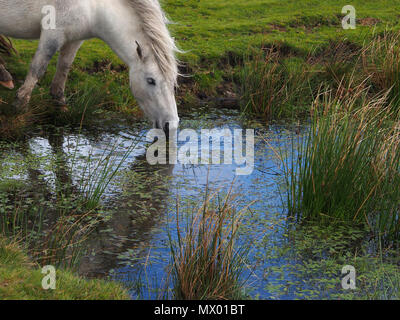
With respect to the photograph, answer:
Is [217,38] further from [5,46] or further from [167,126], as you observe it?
[167,126]

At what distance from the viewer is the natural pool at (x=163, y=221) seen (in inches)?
136

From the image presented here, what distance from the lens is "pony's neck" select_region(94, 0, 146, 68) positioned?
556 centimetres

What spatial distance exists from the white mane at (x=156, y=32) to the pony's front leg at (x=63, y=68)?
90 centimetres

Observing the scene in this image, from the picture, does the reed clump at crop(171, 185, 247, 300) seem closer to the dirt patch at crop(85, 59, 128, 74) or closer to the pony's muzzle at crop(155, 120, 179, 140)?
the pony's muzzle at crop(155, 120, 179, 140)

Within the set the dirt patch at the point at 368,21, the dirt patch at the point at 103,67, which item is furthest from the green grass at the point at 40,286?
the dirt patch at the point at 368,21

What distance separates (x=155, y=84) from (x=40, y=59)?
3.81ft

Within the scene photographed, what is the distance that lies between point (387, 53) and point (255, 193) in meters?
3.02

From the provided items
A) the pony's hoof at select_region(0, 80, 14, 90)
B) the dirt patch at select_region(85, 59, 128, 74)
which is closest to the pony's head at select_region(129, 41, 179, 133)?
the pony's hoof at select_region(0, 80, 14, 90)

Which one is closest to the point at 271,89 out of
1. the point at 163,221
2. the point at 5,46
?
the point at 5,46

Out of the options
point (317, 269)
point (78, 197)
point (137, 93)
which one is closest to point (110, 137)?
point (137, 93)

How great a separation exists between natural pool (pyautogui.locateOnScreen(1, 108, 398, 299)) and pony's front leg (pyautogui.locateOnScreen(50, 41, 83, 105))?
0.44 metres

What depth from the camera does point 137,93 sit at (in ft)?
18.9

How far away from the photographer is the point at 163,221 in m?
4.25
